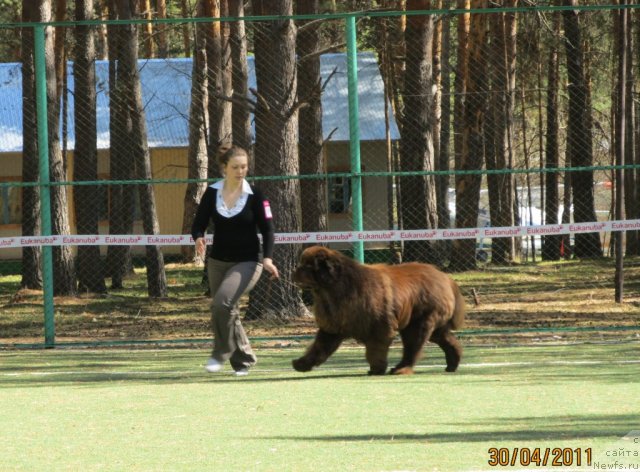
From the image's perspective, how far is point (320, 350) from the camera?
1022cm

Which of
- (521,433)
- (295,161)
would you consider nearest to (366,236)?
(295,161)

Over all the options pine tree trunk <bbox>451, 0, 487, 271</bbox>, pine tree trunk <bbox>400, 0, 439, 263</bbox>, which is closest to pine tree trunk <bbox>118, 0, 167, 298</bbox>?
pine tree trunk <bbox>400, 0, 439, 263</bbox>

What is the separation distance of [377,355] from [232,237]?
1570 millimetres

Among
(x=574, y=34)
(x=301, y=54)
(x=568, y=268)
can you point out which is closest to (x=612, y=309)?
(x=301, y=54)

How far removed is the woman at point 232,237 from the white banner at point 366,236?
3.11 m

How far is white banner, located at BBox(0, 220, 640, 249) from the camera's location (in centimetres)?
1332

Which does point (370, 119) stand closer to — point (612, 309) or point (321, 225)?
point (321, 225)

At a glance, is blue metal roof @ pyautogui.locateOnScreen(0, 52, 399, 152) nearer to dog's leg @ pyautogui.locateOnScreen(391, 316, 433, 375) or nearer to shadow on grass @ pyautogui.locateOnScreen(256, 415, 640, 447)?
dog's leg @ pyautogui.locateOnScreen(391, 316, 433, 375)

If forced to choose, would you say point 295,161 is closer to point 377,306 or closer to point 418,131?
point 377,306

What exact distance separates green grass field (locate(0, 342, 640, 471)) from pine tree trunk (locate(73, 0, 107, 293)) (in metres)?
12.4

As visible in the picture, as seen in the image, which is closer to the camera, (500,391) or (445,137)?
(500,391)

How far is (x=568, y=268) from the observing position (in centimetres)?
2870

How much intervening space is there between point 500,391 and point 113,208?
18.1m

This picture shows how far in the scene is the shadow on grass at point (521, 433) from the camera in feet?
22.4
